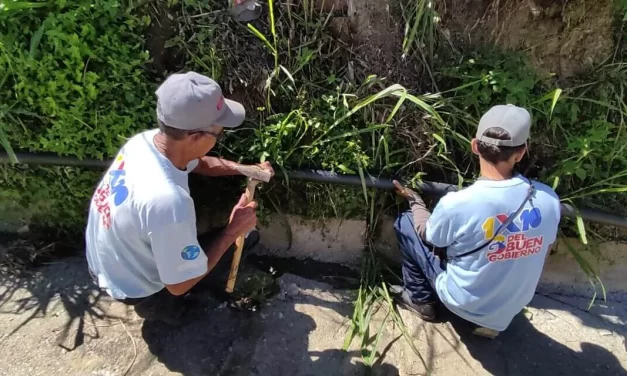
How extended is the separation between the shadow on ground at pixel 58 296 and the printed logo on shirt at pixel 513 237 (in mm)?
2060

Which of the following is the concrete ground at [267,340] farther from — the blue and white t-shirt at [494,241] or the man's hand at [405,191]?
the man's hand at [405,191]

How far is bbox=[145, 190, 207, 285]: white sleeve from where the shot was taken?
2193 millimetres

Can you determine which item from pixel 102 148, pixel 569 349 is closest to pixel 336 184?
pixel 102 148

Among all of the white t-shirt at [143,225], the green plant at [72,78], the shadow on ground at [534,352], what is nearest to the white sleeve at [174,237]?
the white t-shirt at [143,225]

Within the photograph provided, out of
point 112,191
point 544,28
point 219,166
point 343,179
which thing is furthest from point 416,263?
point 112,191

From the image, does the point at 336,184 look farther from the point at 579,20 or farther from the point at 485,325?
the point at 579,20

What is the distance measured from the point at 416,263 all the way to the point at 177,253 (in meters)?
1.39

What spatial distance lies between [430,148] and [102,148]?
5.97ft

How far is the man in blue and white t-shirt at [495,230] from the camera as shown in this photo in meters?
2.48

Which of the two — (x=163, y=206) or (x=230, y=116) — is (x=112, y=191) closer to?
(x=163, y=206)

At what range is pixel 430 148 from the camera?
301 cm

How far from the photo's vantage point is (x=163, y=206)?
2.19 meters

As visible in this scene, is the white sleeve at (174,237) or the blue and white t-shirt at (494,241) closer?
the white sleeve at (174,237)

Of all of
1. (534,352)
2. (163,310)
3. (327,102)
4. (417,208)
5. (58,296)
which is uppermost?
(327,102)
